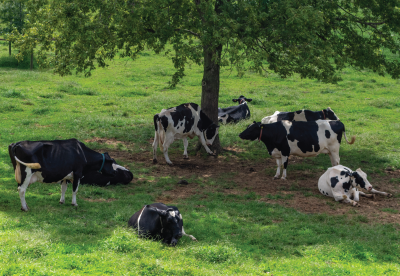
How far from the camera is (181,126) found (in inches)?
607

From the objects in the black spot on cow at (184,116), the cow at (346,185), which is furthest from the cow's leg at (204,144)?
the cow at (346,185)

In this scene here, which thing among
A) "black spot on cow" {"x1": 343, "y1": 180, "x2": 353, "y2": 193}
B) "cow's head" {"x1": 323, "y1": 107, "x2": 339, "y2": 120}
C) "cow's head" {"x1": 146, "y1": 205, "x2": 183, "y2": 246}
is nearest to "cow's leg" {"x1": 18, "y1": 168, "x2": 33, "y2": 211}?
"cow's head" {"x1": 146, "y1": 205, "x2": 183, "y2": 246}

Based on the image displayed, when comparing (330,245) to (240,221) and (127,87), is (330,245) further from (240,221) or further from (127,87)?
(127,87)

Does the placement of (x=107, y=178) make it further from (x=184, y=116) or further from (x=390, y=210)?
(x=390, y=210)

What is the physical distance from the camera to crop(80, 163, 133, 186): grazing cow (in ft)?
39.3

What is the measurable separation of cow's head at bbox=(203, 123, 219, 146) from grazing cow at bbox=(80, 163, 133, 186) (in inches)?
165

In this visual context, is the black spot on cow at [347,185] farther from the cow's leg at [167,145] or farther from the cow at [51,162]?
the cow at [51,162]

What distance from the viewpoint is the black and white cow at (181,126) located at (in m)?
15.1

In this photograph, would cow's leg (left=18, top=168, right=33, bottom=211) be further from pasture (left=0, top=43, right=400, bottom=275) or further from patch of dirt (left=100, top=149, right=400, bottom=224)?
patch of dirt (left=100, top=149, right=400, bottom=224)

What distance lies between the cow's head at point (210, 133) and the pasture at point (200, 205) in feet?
2.33

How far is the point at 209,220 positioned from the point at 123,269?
10.4 feet

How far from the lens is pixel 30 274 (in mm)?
6273

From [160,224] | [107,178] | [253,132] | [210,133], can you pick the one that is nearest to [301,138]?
[253,132]

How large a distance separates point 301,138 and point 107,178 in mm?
6160
